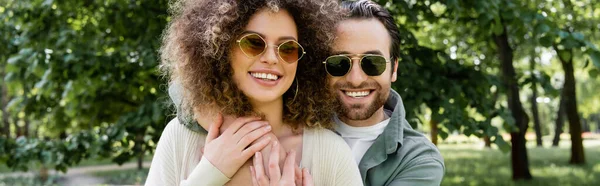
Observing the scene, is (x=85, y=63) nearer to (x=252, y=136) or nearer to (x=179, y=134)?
(x=179, y=134)

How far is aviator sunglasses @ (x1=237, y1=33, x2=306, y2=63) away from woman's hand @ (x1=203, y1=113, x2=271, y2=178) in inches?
10.3

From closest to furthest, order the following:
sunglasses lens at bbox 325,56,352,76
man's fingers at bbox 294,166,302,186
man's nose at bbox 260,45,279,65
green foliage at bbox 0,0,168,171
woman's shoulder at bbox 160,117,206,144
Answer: man's nose at bbox 260,45,279,65, man's fingers at bbox 294,166,302,186, woman's shoulder at bbox 160,117,206,144, sunglasses lens at bbox 325,56,352,76, green foliage at bbox 0,0,168,171

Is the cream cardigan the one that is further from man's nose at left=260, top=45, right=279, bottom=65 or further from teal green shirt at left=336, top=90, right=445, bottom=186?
man's nose at left=260, top=45, right=279, bottom=65

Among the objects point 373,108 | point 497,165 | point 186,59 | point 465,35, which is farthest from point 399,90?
point 497,165

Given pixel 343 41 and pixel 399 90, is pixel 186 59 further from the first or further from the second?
pixel 399 90

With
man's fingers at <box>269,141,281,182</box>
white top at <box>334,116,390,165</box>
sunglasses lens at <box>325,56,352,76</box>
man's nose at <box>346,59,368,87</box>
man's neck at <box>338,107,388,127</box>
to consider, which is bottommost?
white top at <box>334,116,390,165</box>

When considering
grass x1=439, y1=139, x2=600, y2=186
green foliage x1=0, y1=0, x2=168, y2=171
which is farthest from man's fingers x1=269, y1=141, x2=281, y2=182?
grass x1=439, y1=139, x2=600, y2=186

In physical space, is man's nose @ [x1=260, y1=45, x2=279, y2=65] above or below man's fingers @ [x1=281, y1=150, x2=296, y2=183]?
above

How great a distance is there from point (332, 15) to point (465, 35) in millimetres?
8679

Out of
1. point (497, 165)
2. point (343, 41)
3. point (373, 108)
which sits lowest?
point (497, 165)

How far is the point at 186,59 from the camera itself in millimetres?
1987

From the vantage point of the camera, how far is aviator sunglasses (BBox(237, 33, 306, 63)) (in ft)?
5.98

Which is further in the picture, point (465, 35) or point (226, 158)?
point (465, 35)

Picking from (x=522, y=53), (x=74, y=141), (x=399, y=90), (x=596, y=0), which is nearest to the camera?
(x=399, y=90)
